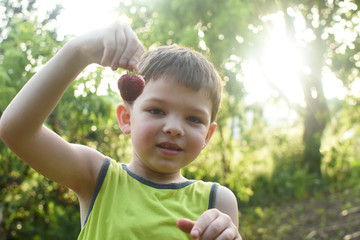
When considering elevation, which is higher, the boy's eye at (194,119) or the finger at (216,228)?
the boy's eye at (194,119)

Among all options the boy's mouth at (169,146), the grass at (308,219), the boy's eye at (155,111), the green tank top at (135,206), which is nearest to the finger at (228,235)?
the green tank top at (135,206)

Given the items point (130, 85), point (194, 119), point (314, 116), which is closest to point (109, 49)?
point (130, 85)

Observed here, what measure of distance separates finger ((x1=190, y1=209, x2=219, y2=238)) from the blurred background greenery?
181cm

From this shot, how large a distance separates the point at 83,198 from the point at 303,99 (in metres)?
5.92

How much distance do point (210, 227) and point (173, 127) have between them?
35 cm

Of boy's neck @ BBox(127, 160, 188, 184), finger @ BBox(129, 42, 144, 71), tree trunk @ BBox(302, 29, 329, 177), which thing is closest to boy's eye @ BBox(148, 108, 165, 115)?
boy's neck @ BBox(127, 160, 188, 184)

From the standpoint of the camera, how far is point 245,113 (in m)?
5.76

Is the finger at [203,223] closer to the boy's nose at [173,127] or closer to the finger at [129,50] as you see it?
the boy's nose at [173,127]

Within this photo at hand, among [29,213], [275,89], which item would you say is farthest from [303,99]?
[29,213]

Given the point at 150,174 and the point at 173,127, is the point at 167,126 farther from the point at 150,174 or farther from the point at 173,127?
the point at 150,174

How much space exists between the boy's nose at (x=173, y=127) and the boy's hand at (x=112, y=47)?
1.02 feet

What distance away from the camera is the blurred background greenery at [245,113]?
9.85 ft

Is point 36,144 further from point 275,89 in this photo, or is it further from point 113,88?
point 275,89

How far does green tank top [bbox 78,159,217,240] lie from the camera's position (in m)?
1.16
